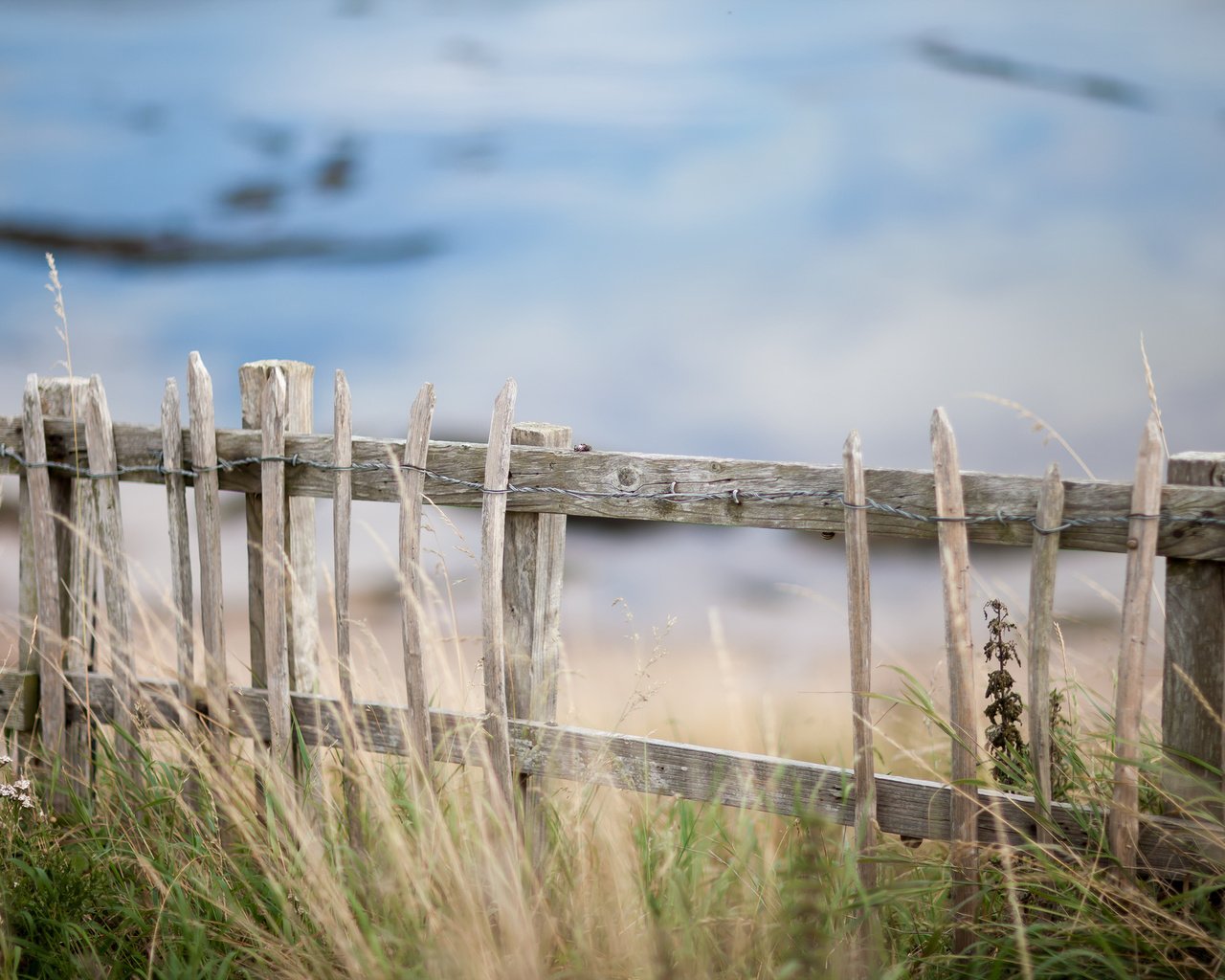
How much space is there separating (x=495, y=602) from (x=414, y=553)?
1.11ft

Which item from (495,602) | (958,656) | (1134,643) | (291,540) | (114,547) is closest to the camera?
(1134,643)

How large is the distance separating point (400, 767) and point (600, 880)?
98 centimetres

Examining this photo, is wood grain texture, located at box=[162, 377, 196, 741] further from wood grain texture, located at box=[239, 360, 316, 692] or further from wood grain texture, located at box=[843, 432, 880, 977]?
wood grain texture, located at box=[843, 432, 880, 977]

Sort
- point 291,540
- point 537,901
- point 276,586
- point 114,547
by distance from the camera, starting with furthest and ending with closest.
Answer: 1. point 114,547
2. point 291,540
3. point 276,586
4. point 537,901

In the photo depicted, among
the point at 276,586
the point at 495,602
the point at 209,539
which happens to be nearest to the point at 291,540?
the point at 276,586

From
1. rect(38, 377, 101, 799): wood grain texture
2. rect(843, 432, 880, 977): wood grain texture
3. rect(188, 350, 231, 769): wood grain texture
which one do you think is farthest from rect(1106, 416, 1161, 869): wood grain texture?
rect(38, 377, 101, 799): wood grain texture

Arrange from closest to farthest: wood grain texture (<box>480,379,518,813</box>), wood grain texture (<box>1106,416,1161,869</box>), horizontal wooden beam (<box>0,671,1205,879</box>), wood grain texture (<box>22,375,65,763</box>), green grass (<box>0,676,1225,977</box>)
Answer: green grass (<box>0,676,1225,977</box>)
wood grain texture (<box>1106,416,1161,869</box>)
horizontal wooden beam (<box>0,671,1205,879</box>)
wood grain texture (<box>480,379,518,813</box>)
wood grain texture (<box>22,375,65,763</box>)

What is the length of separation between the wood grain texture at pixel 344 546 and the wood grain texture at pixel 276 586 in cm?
26

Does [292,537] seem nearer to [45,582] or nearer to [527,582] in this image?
[527,582]

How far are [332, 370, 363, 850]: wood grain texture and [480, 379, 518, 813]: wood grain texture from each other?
1.66 feet

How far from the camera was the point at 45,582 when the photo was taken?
13.0 ft

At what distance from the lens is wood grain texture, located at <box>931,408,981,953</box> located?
270cm

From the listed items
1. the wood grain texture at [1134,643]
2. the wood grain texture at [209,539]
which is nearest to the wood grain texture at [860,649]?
the wood grain texture at [1134,643]

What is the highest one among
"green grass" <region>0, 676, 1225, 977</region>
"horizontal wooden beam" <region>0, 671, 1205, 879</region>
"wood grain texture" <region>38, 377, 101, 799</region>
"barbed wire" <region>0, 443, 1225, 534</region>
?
"barbed wire" <region>0, 443, 1225, 534</region>
